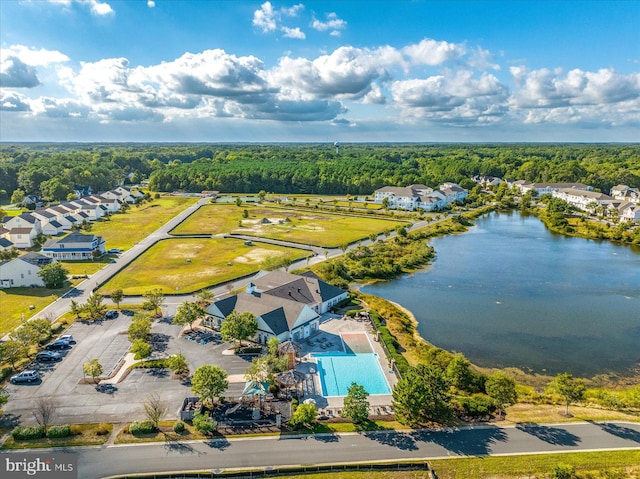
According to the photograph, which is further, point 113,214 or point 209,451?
point 113,214

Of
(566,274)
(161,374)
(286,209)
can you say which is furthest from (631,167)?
(161,374)

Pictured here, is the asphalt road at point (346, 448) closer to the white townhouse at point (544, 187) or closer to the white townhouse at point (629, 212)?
the white townhouse at point (629, 212)

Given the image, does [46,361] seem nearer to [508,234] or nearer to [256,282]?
[256,282]

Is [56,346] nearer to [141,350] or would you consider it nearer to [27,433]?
[141,350]

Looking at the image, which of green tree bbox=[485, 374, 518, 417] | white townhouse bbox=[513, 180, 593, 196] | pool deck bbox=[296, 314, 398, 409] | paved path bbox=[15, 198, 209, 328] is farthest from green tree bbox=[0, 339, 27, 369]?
white townhouse bbox=[513, 180, 593, 196]

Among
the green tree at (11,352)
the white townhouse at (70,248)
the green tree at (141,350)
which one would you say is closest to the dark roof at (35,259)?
the white townhouse at (70,248)

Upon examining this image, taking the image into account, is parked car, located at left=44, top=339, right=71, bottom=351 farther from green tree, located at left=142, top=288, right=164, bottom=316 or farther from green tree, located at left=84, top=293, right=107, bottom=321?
green tree, located at left=142, top=288, right=164, bottom=316

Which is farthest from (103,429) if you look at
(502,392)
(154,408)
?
(502,392)
